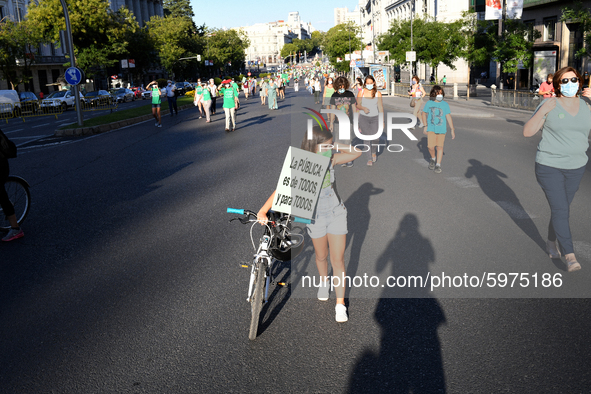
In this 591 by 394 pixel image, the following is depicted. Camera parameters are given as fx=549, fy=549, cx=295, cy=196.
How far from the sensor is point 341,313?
4.28m

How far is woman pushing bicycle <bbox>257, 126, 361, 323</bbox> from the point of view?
4.02m

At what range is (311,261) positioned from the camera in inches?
225

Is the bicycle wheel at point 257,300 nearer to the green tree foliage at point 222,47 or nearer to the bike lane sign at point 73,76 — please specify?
the bike lane sign at point 73,76

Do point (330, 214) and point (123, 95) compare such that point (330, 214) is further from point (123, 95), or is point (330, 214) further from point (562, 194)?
point (123, 95)

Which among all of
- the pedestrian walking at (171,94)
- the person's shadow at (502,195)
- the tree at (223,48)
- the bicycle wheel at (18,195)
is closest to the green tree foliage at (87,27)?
the pedestrian walking at (171,94)

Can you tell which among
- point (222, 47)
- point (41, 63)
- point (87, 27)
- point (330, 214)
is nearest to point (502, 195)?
point (330, 214)

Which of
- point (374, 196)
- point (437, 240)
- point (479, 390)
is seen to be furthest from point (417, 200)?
point (479, 390)

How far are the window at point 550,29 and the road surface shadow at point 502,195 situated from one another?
Result: 30.2 m

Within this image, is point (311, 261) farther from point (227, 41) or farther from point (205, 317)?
point (227, 41)

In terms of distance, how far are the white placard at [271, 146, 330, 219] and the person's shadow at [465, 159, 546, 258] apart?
3.10 meters

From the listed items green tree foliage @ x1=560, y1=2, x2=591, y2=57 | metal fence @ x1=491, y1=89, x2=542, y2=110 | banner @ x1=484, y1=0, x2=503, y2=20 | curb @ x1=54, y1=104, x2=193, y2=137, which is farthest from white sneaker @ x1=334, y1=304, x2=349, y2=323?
banner @ x1=484, y1=0, x2=503, y2=20

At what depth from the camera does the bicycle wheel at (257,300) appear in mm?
4008

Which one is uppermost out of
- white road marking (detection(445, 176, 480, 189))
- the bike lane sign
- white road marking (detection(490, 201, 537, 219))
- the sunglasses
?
the bike lane sign

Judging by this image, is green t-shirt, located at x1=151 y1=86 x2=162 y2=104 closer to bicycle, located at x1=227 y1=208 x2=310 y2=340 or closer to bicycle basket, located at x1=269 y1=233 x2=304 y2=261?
bicycle basket, located at x1=269 y1=233 x2=304 y2=261
